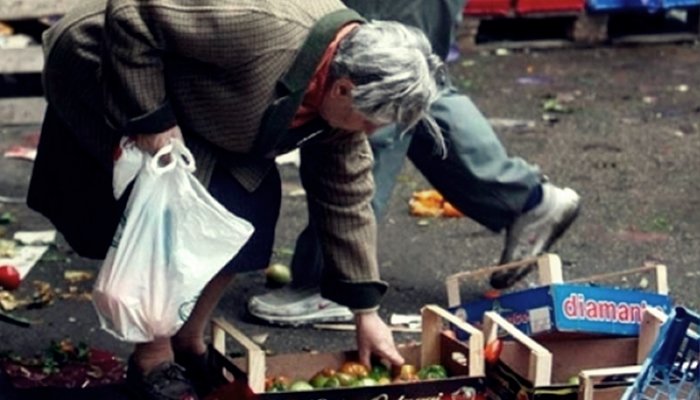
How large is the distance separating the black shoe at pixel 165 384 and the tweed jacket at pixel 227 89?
438 mm

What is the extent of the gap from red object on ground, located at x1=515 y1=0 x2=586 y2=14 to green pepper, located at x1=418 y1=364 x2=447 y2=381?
5.53 meters

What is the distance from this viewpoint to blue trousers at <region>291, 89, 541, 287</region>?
5.18m

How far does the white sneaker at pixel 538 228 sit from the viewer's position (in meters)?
5.39

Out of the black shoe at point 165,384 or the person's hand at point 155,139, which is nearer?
the person's hand at point 155,139

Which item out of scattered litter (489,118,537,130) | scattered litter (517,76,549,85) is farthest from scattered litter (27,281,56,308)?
scattered litter (517,76,549,85)

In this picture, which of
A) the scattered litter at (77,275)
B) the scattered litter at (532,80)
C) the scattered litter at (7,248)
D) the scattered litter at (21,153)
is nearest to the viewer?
the scattered litter at (77,275)

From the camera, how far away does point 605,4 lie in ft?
31.2

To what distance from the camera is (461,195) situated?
536 centimetres

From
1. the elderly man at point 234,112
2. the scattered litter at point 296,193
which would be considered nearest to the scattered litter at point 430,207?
the scattered litter at point 296,193

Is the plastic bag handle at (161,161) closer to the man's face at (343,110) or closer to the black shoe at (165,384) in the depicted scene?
the man's face at (343,110)

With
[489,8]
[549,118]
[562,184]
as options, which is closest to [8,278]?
[562,184]

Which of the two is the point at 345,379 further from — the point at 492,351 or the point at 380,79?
the point at 380,79

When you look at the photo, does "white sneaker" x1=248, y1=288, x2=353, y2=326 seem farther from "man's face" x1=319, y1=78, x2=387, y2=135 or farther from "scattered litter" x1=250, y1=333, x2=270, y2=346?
"man's face" x1=319, y1=78, x2=387, y2=135

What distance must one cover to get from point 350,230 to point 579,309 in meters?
0.60
